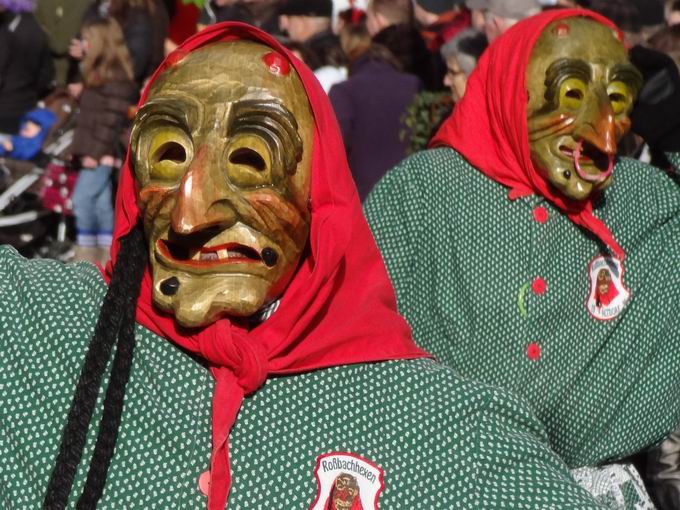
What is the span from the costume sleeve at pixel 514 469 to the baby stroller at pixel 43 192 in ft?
17.8

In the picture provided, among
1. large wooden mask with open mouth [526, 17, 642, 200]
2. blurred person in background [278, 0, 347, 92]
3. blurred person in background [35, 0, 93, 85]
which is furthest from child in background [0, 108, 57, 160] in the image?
large wooden mask with open mouth [526, 17, 642, 200]

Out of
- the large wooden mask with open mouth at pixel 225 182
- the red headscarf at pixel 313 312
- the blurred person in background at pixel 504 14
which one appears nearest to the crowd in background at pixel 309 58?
the blurred person in background at pixel 504 14

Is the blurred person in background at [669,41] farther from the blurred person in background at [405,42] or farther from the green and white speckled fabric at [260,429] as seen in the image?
the green and white speckled fabric at [260,429]

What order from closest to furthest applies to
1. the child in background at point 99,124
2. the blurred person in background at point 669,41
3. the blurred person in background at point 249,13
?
the blurred person in background at point 669,41, the child in background at point 99,124, the blurred person in background at point 249,13

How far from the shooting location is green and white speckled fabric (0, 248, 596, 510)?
2.70 meters

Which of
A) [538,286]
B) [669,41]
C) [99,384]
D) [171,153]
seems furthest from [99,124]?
[99,384]

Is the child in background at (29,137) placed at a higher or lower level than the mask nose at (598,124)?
lower

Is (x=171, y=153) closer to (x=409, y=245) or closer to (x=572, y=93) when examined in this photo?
(x=409, y=245)

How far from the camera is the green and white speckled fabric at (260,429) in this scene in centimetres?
270

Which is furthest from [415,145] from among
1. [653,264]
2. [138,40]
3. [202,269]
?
[202,269]

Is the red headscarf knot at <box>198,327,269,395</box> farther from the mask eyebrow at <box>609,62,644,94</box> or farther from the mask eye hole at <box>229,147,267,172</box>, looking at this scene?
the mask eyebrow at <box>609,62,644,94</box>

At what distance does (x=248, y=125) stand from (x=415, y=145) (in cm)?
349

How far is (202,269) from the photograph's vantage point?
2.76 metres

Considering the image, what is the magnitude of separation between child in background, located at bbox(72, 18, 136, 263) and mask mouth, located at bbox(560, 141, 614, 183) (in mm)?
3987
